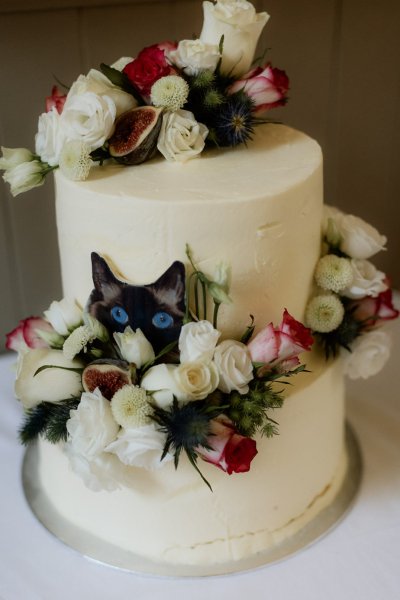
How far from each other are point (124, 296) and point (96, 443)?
0.73 feet

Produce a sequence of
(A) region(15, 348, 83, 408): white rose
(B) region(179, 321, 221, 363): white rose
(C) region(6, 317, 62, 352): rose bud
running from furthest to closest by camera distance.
→ (C) region(6, 317, 62, 352): rose bud → (A) region(15, 348, 83, 408): white rose → (B) region(179, 321, 221, 363): white rose

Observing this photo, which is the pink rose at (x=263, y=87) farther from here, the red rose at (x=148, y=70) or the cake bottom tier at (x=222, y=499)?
the cake bottom tier at (x=222, y=499)

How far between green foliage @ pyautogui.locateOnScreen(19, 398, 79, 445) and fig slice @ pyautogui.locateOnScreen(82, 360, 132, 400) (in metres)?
0.07

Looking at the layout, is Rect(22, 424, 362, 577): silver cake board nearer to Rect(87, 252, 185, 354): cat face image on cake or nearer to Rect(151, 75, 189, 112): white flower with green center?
Rect(87, 252, 185, 354): cat face image on cake

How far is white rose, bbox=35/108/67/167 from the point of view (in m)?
1.25

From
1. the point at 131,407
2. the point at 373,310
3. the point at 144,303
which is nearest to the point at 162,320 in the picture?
the point at 144,303

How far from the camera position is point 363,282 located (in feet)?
4.56

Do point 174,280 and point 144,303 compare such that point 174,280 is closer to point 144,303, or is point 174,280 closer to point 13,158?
point 144,303

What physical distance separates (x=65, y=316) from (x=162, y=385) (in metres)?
0.23

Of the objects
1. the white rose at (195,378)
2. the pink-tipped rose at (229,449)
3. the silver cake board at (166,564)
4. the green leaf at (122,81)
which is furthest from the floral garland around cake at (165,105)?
the silver cake board at (166,564)

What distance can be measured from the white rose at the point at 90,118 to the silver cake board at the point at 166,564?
66 cm

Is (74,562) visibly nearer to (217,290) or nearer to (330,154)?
(217,290)

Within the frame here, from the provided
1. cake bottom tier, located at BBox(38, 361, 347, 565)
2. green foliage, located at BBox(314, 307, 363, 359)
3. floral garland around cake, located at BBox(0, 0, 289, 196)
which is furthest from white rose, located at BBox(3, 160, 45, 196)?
green foliage, located at BBox(314, 307, 363, 359)

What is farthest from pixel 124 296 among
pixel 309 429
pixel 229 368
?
pixel 309 429
